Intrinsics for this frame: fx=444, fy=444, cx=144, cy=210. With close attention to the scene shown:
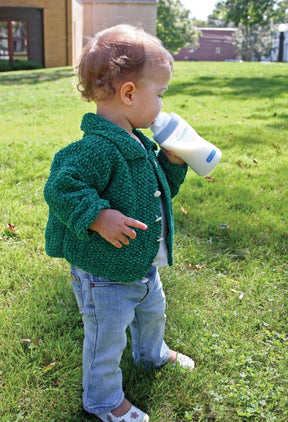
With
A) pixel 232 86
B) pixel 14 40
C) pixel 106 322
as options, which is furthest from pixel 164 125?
pixel 14 40

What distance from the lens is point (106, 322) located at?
163 centimetres

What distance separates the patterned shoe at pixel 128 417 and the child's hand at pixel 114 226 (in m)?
0.73

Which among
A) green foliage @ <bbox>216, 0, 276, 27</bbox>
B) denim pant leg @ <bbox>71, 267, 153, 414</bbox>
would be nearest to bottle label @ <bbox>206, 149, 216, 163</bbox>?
denim pant leg @ <bbox>71, 267, 153, 414</bbox>

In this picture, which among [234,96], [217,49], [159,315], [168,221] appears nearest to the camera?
[168,221]

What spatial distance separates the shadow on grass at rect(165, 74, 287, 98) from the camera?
355 inches

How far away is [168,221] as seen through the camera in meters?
1.77

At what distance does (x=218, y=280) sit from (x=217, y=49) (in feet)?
265

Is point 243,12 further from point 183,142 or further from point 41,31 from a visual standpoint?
point 183,142

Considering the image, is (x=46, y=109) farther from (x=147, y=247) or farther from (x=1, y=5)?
(x=1, y=5)

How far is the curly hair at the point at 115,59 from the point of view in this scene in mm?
1531

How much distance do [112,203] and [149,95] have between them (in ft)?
1.35

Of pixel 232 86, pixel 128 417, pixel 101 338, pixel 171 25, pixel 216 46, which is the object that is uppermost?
pixel 171 25

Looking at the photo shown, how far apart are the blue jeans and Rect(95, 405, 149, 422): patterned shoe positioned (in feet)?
0.09

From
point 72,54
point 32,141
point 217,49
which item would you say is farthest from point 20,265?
point 217,49
